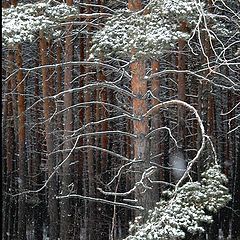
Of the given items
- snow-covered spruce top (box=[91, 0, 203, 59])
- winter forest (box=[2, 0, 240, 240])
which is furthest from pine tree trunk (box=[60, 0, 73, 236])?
snow-covered spruce top (box=[91, 0, 203, 59])

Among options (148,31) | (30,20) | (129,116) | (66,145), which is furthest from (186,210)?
(66,145)

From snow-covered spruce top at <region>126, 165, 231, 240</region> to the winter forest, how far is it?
2 centimetres

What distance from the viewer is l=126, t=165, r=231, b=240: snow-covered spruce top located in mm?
6480

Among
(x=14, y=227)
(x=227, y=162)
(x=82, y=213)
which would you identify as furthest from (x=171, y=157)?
(x=14, y=227)

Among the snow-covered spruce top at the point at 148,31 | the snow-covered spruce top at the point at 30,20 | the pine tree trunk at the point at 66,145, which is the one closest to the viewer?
the snow-covered spruce top at the point at 148,31

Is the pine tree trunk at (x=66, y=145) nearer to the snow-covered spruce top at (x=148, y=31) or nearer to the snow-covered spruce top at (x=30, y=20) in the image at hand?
the snow-covered spruce top at (x=30, y=20)

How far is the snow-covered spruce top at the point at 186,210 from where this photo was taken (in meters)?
6.48

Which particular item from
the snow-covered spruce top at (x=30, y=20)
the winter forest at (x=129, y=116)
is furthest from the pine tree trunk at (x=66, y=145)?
the snow-covered spruce top at (x=30, y=20)

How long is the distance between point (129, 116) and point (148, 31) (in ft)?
5.99

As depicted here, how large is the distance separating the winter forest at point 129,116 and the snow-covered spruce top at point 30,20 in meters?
0.02

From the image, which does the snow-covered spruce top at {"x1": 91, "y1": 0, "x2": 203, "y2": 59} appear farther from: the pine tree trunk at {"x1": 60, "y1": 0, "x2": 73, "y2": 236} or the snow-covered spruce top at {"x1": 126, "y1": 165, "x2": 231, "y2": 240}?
the pine tree trunk at {"x1": 60, "y1": 0, "x2": 73, "y2": 236}

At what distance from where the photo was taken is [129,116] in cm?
858

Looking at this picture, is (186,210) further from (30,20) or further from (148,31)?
(30,20)

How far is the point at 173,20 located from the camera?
7.84 metres
